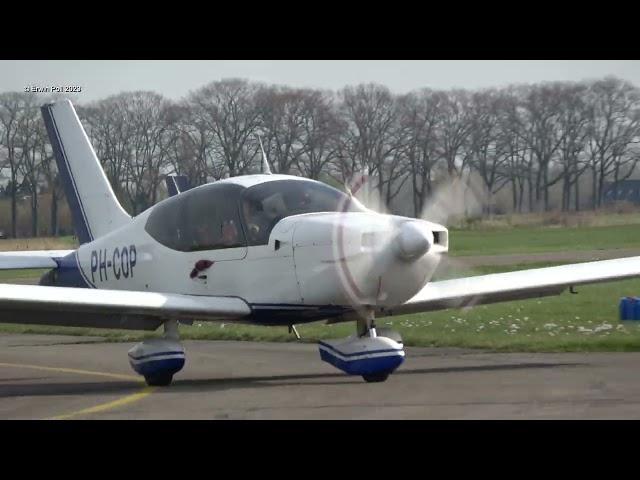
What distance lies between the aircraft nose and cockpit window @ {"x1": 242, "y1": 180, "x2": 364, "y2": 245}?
1130mm

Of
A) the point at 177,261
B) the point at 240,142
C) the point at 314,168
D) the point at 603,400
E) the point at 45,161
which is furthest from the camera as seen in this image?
the point at 45,161

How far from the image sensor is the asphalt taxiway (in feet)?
32.0

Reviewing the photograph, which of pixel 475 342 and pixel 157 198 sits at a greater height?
pixel 157 198

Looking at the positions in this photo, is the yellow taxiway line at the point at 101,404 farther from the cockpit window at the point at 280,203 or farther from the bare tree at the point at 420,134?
the bare tree at the point at 420,134

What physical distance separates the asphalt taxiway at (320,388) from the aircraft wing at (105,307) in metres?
0.82

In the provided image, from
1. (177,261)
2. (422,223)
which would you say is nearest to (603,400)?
(422,223)

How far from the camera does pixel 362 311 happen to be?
12.7 meters

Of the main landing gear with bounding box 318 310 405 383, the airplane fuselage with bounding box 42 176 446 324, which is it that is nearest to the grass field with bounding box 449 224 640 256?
the airplane fuselage with bounding box 42 176 446 324

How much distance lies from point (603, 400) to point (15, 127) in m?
25.9

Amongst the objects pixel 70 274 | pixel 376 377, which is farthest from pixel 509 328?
pixel 70 274

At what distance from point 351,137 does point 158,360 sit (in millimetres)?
16715

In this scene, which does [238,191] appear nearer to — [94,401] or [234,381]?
[234,381]

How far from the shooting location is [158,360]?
41.6ft

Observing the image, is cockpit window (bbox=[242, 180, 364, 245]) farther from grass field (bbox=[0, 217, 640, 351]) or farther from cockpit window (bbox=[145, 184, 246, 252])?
grass field (bbox=[0, 217, 640, 351])
